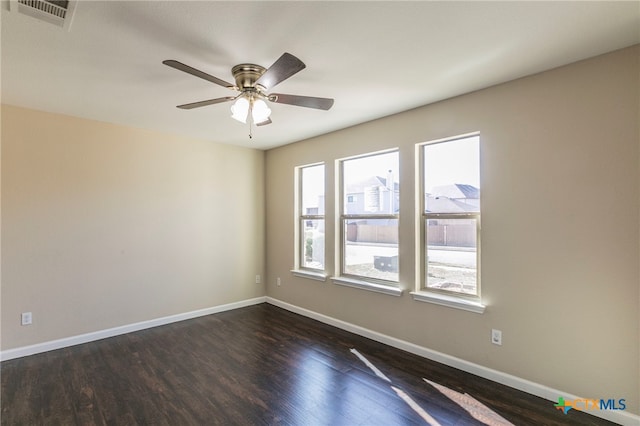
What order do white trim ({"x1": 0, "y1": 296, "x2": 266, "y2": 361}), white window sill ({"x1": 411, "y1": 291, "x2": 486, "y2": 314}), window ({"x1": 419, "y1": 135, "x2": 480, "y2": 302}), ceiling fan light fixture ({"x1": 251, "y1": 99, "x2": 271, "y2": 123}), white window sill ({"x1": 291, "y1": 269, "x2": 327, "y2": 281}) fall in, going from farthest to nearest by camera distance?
white window sill ({"x1": 291, "y1": 269, "x2": 327, "y2": 281}), white trim ({"x1": 0, "y1": 296, "x2": 266, "y2": 361}), window ({"x1": 419, "y1": 135, "x2": 480, "y2": 302}), white window sill ({"x1": 411, "y1": 291, "x2": 486, "y2": 314}), ceiling fan light fixture ({"x1": 251, "y1": 99, "x2": 271, "y2": 123})

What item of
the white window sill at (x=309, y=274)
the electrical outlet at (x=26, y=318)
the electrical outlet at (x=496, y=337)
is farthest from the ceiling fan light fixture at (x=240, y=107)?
the electrical outlet at (x=26, y=318)

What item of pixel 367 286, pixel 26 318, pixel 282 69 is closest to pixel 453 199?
pixel 367 286

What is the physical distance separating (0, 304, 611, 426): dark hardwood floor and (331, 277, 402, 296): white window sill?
59cm

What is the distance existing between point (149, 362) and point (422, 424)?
8.41 ft

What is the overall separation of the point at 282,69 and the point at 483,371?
2.93 m

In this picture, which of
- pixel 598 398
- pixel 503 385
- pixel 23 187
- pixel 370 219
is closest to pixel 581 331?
pixel 598 398

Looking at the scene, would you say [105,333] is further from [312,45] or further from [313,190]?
[312,45]

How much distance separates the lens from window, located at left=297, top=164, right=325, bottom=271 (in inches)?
174

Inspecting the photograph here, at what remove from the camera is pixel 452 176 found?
3010 millimetres

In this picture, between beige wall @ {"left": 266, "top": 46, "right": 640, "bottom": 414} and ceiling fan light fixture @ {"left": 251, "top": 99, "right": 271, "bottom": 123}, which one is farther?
ceiling fan light fixture @ {"left": 251, "top": 99, "right": 271, "bottom": 123}

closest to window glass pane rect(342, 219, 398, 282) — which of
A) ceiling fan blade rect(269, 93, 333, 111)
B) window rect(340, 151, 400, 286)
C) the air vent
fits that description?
window rect(340, 151, 400, 286)

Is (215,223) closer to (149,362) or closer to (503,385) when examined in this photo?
(149,362)

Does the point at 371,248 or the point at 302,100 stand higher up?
the point at 302,100

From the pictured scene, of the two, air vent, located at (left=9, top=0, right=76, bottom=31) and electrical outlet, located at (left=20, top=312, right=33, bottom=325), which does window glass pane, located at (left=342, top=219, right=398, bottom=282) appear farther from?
electrical outlet, located at (left=20, top=312, right=33, bottom=325)
